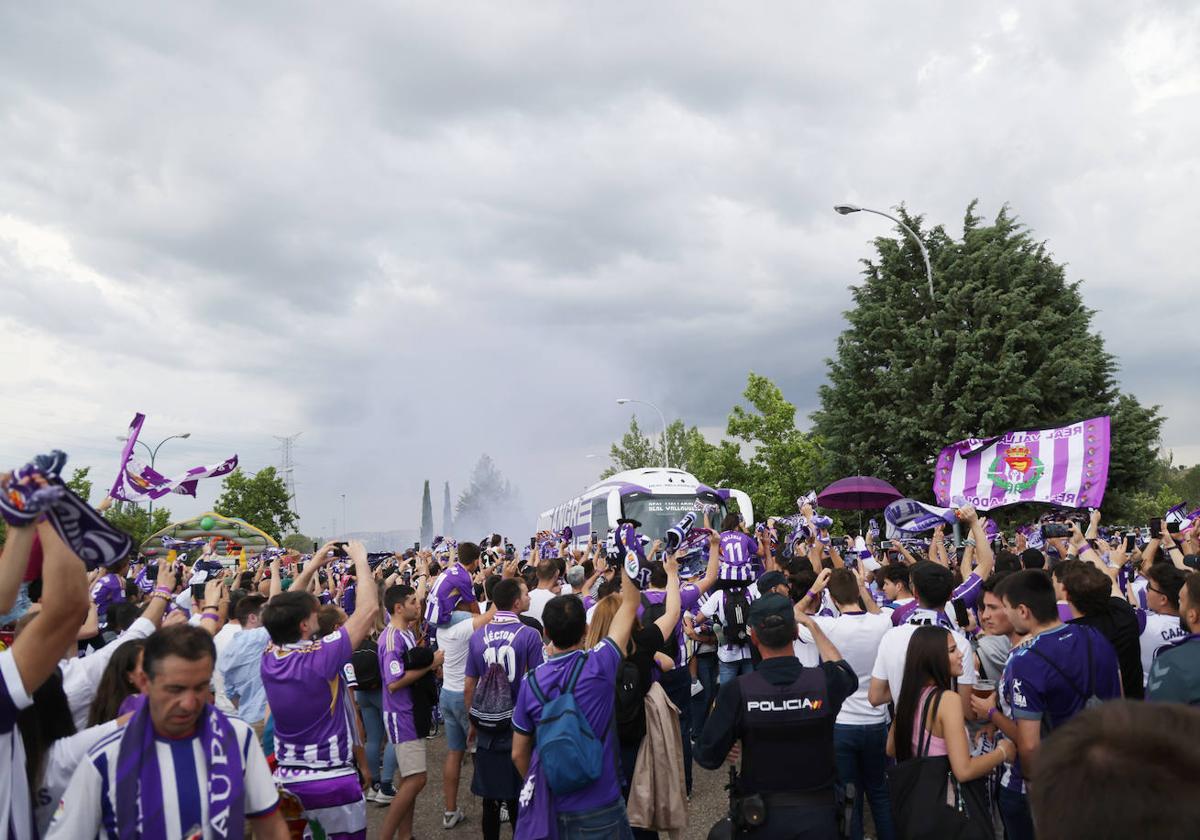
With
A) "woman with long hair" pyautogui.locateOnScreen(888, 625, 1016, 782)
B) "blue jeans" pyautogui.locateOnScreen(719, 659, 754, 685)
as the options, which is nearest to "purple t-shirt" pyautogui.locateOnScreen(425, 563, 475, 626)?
"blue jeans" pyautogui.locateOnScreen(719, 659, 754, 685)

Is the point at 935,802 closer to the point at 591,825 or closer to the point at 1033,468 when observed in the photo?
the point at 591,825

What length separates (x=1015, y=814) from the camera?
4.64 m

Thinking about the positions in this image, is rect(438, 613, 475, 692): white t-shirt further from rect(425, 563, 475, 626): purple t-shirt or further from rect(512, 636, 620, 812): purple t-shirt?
rect(512, 636, 620, 812): purple t-shirt

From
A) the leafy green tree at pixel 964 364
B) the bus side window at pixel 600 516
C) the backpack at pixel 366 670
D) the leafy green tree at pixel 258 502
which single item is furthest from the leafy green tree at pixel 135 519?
the backpack at pixel 366 670

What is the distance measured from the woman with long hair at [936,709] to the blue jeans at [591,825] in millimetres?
1476

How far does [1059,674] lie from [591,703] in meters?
2.34

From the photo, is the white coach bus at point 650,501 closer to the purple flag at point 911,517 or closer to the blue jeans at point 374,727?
the purple flag at point 911,517

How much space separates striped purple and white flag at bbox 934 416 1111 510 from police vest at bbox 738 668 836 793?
12.5 metres

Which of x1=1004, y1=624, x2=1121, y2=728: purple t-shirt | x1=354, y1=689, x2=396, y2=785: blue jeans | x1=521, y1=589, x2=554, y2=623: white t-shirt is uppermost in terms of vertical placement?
x1=521, y1=589, x2=554, y2=623: white t-shirt

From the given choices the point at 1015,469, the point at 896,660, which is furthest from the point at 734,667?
the point at 1015,469

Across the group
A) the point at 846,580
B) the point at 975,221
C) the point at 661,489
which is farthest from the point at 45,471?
the point at 975,221

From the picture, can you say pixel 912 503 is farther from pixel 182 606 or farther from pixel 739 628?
pixel 182 606

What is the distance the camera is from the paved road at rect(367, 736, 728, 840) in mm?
7191

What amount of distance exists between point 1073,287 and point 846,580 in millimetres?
28093
